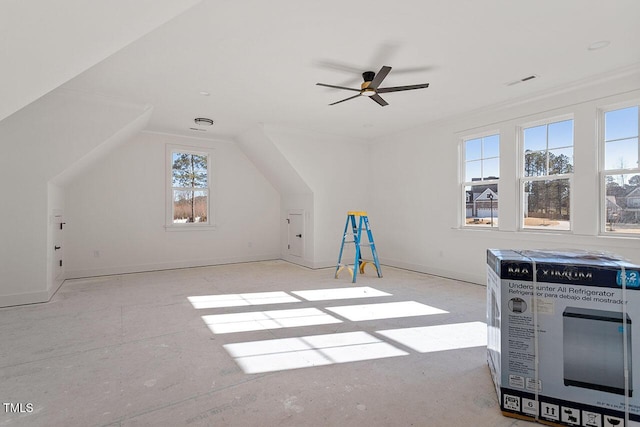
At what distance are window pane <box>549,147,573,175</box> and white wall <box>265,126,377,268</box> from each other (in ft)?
10.9

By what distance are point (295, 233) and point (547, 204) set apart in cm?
451

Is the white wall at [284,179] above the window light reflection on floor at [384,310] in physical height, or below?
above

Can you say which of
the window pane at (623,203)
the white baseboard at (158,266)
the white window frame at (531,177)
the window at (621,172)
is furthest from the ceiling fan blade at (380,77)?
the white baseboard at (158,266)

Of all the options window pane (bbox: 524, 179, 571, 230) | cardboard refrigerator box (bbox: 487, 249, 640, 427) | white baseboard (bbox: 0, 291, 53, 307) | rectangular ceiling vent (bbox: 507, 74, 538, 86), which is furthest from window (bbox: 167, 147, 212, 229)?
cardboard refrigerator box (bbox: 487, 249, 640, 427)

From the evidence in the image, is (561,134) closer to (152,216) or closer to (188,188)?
(188,188)

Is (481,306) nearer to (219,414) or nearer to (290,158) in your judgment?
(219,414)

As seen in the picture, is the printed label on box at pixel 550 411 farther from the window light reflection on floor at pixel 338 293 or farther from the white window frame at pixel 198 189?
the white window frame at pixel 198 189

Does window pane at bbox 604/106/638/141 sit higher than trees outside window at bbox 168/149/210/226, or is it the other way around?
window pane at bbox 604/106/638/141

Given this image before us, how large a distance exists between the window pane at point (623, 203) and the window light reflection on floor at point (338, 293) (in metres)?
2.82

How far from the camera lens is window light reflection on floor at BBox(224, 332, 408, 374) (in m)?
2.38

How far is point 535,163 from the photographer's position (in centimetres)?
447

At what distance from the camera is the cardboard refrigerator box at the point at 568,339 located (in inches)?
61.2

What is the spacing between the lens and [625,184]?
369 cm

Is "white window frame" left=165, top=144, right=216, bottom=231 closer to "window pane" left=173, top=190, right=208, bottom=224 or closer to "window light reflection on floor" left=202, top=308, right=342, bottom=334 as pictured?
"window pane" left=173, top=190, right=208, bottom=224
